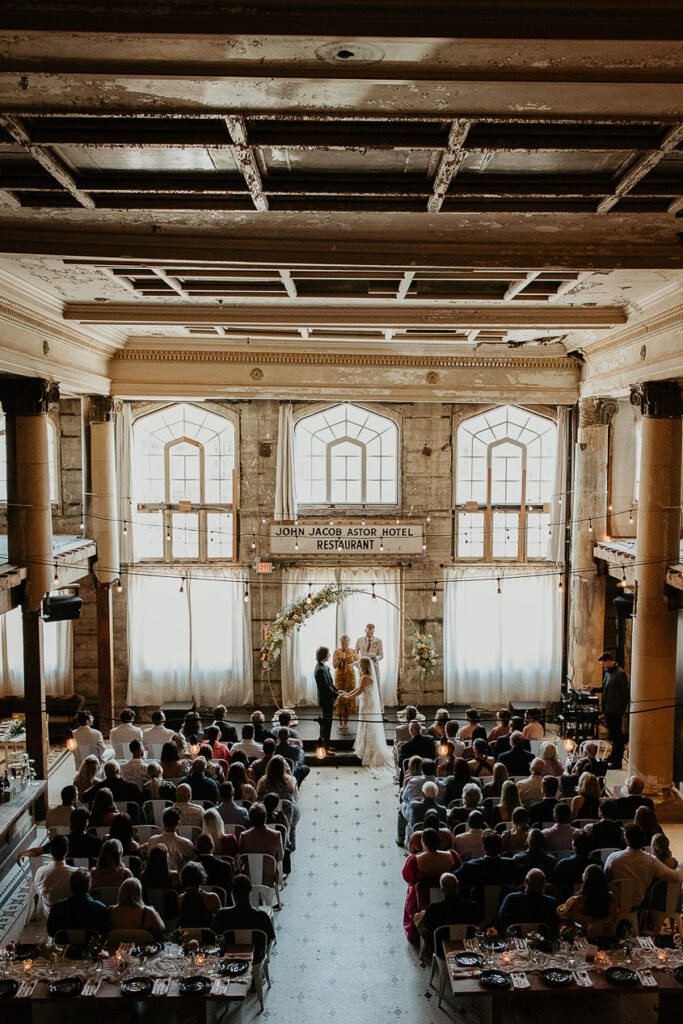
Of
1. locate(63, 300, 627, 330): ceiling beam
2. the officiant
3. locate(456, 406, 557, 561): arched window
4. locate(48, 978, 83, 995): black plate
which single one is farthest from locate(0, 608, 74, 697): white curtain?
locate(48, 978, 83, 995): black plate

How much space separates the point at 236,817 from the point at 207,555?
24.8ft

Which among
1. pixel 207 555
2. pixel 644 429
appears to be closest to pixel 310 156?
pixel 644 429

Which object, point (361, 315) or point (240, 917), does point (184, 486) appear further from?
point (240, 917)

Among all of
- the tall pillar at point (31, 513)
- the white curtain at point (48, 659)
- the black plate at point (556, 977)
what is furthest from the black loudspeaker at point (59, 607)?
the black plate at point (556, 977)

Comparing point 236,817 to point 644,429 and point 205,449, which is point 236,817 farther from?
point 205,449

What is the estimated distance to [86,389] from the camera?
532 inches

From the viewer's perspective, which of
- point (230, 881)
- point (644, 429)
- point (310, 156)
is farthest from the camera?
point (644, 429)

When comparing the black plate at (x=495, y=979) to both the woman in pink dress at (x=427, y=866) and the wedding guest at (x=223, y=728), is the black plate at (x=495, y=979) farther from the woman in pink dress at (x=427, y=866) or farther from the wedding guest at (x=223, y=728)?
the wedding guest at (x=223, y=728)

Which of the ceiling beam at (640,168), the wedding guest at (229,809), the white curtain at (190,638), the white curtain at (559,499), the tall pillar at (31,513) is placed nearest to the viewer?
the ceiling beam at (640,168)

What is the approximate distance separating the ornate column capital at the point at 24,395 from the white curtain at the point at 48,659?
5630 millimetres

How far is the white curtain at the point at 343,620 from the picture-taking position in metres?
16.0

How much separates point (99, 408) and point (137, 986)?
10335mm

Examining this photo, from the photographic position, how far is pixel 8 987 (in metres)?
6.23

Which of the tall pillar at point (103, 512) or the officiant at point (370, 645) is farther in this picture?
the tall pillar at point (103, 512)
